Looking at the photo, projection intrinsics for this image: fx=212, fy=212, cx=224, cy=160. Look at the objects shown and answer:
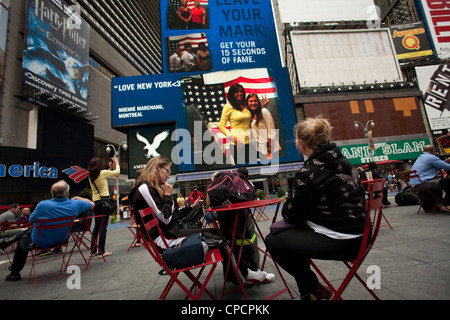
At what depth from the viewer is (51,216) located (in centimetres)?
279

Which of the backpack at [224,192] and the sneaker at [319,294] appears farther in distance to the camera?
the backpack at [224,192]

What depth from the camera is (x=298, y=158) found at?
18078 mm

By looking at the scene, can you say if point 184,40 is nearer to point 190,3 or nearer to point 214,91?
point 190,3

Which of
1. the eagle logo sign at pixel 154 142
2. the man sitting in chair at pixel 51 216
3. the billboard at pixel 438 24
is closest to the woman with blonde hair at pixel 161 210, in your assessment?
the man sitting in chair at pixel 51 216

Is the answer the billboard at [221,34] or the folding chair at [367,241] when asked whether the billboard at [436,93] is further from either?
the folding chair at [367,241]

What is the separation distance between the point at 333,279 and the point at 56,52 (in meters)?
31.2

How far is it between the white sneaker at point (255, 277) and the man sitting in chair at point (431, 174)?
14.1 ft

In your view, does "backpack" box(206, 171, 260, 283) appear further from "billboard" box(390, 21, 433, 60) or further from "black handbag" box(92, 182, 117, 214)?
"billboard" box(390, 21, 433, 60)

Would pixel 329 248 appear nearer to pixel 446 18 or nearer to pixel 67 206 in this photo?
pixel 67 206

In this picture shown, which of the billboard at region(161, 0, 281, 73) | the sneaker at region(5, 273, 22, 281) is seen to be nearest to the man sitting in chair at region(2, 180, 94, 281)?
the sneaker at region(5, 273, 22, 281)

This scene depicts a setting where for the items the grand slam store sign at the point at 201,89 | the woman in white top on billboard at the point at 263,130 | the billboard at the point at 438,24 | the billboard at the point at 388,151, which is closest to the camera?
the woman in white top on billboard at the point at 263,130

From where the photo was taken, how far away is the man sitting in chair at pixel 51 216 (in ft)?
8.99

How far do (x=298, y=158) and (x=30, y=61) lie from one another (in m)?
26.5
